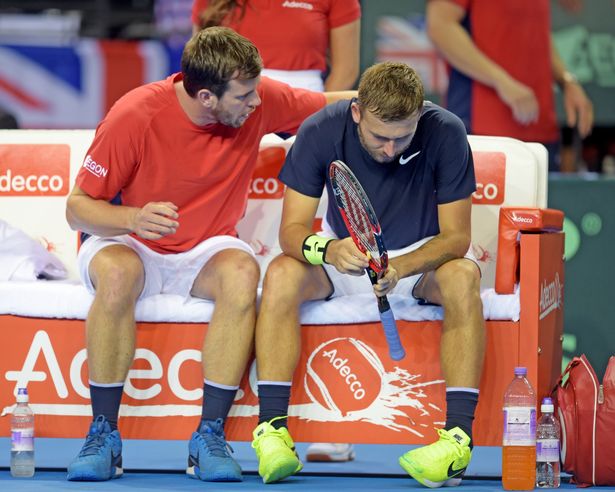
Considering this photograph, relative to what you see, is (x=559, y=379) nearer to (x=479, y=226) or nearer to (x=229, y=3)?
(x=479, y=226)

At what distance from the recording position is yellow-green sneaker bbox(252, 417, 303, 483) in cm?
430

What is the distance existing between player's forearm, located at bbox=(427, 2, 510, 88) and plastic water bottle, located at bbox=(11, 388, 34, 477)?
2.78m

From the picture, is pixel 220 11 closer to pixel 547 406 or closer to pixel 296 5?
pixel 296 5

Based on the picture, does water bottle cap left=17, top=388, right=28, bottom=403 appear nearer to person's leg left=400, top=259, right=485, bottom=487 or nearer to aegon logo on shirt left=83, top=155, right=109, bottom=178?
aegon logo on shirt left=83, top=155, right=109, bottom=178

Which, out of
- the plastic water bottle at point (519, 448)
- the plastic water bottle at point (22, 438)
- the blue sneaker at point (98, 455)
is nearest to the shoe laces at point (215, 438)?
the blue sneaker at point (98, 455)

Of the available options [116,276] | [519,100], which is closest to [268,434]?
[116,276]

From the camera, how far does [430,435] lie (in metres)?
4.60

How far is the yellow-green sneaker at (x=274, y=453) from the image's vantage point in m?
4.30

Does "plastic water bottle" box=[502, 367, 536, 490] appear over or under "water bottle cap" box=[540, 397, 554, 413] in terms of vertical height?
under

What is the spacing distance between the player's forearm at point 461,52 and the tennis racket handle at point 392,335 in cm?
241

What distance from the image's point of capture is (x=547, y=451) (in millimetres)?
4422

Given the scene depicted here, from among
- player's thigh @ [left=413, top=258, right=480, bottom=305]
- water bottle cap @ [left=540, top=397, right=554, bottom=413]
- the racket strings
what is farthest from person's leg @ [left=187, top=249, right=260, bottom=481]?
water bottle cap @ [left=540, top=397, right=554, bottom=413]

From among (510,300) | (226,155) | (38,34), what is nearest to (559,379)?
(510,300)

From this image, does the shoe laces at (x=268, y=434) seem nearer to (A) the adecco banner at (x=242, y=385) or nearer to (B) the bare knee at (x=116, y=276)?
(A) the adecco banner at (x=242, y=385)
